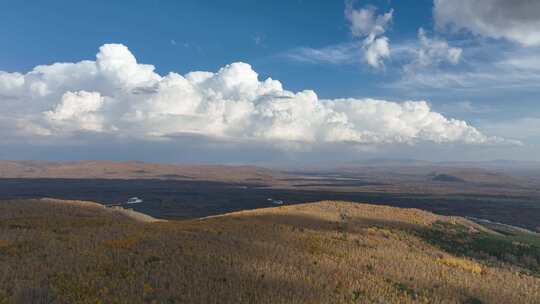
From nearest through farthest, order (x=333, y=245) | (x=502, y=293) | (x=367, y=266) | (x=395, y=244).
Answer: (x=502, y=293) → (x=367, y=266) → (x=333, y=245) → (x=395, y=244)

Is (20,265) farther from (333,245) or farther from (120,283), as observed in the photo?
(333,245)

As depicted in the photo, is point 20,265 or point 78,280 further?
point 20,265

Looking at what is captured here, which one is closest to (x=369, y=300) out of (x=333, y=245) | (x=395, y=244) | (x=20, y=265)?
(x=333, y=245)

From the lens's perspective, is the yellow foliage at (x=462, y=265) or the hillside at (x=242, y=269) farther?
the yellow foliage at (x=462, y=265)

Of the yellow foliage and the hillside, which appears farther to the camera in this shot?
the yellow foliage

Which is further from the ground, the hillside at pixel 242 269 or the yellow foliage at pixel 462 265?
the hillside at pixel 242 269

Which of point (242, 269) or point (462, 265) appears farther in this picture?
point (462, 265)

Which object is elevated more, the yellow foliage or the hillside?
the hillside

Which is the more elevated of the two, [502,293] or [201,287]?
[201,287]
